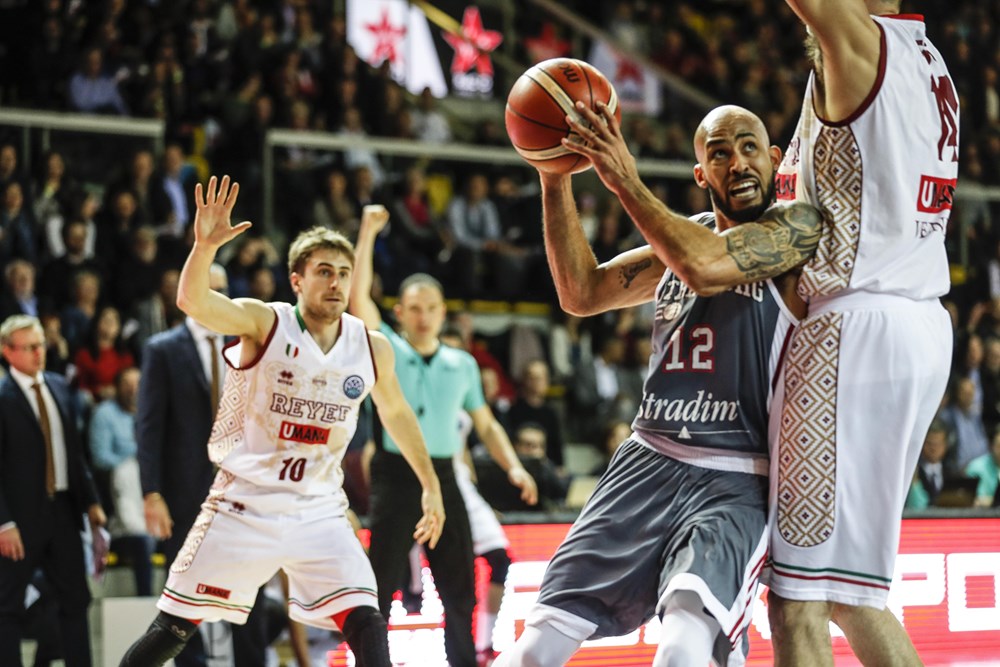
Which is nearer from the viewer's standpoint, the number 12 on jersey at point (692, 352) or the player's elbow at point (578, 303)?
the number 12 on jersey at point (692, 352)

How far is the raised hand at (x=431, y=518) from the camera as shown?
5.55m

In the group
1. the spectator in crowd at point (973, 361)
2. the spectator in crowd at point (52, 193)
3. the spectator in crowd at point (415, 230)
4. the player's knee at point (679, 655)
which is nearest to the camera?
the player's knee at point (679, 655)

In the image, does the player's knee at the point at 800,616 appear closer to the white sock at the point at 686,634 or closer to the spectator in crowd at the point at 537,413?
the white sock at the point at 686,634

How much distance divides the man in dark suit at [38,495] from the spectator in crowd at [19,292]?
2392 millimetres

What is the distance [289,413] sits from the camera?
5.08 meters

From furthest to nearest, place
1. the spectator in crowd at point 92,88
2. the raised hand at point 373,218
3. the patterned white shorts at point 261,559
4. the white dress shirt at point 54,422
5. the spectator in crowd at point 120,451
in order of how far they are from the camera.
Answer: the spectator in crowd at point 92,88, the spectator in crowd at point 120,451, the white dress shirt at point 54,422, the raised hand at point 373,218, the patterned white shorts at point 261,559

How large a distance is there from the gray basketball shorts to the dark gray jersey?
0.21 ft

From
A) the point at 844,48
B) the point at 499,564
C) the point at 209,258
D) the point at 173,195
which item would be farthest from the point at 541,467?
the point at 844,48

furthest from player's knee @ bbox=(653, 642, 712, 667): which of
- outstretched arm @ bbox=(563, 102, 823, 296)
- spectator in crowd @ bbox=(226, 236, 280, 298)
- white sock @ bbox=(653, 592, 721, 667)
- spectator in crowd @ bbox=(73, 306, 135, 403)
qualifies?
spectator in crowd @ bbox=(226, 236, 280, 298)

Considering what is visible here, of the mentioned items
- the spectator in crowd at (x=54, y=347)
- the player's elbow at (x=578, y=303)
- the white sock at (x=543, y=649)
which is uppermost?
the player's elbow at (x=578, y=303)

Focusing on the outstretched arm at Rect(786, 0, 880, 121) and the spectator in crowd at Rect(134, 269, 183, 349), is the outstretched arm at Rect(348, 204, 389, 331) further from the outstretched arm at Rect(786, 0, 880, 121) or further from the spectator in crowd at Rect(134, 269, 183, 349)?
the outstretched arm at Rect(786, 0, 880, 121)

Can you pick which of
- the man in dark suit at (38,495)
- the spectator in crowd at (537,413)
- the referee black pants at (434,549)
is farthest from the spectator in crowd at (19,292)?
the referee black pants at (434,549)

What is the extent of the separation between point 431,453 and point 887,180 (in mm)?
3698

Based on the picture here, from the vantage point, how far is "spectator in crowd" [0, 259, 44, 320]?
9.06 metres
